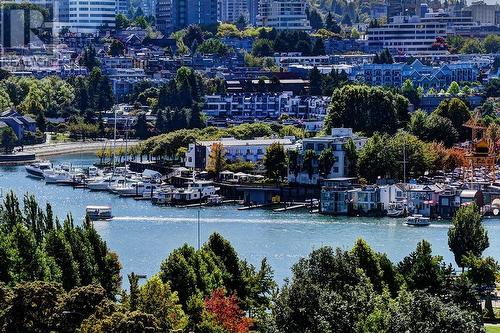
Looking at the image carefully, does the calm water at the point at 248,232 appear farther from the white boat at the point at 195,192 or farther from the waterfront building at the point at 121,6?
the waterfront building at the point at 121,6

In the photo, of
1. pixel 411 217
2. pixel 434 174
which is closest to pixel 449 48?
pixel 434 174

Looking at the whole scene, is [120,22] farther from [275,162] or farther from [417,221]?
[417,221]

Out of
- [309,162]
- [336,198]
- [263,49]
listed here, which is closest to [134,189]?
[309,162]

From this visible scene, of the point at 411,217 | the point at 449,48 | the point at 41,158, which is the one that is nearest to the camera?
the point at 411,217

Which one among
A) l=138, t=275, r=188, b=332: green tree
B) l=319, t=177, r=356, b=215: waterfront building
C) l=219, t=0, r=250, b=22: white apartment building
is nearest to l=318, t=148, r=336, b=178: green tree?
l=319, t=177, r=356, b=215: waterfront building

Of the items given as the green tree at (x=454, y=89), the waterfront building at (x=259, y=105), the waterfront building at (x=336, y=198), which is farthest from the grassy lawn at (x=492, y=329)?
the green tree at (x=454, y=89)

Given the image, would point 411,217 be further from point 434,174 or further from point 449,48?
point 449,48
